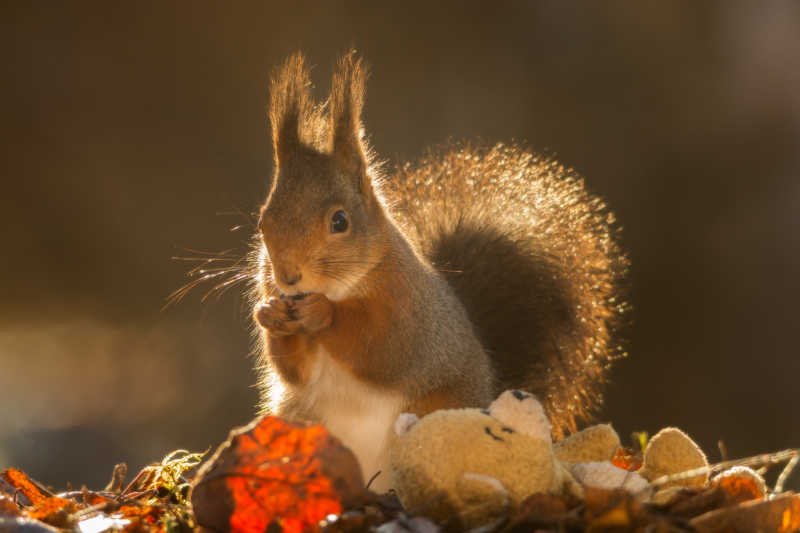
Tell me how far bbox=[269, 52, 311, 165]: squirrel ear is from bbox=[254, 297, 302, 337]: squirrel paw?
0.32 m

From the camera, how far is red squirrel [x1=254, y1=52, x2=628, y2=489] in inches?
46.6

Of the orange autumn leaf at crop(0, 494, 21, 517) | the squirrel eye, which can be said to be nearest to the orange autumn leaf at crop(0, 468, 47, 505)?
the orange autumn leaf at crop(0, 494, 21, 517)

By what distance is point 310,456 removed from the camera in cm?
75

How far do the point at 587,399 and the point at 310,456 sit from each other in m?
0.96

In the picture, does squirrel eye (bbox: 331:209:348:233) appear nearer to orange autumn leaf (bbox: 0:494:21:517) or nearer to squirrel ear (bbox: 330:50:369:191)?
squirrel ear (bbox: 330:50:369:191)

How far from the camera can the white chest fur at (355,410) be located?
3.80 ft

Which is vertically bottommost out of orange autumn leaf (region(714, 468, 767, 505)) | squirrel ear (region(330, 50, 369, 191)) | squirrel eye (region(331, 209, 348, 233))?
orange autumn leaf (region(714, 468, 767, 505))

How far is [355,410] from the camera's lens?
119 centimetres

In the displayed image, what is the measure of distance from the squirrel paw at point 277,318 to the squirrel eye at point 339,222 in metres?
0.16

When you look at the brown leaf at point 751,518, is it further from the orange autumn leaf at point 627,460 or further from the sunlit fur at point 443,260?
the sunlit fur at point 443,260

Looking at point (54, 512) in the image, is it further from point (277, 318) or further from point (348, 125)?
point (348, 125)

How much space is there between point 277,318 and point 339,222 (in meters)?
0.20

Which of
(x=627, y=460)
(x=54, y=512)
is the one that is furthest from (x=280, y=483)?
(x=627, y=460)

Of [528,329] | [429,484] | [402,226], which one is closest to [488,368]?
[528,329]
